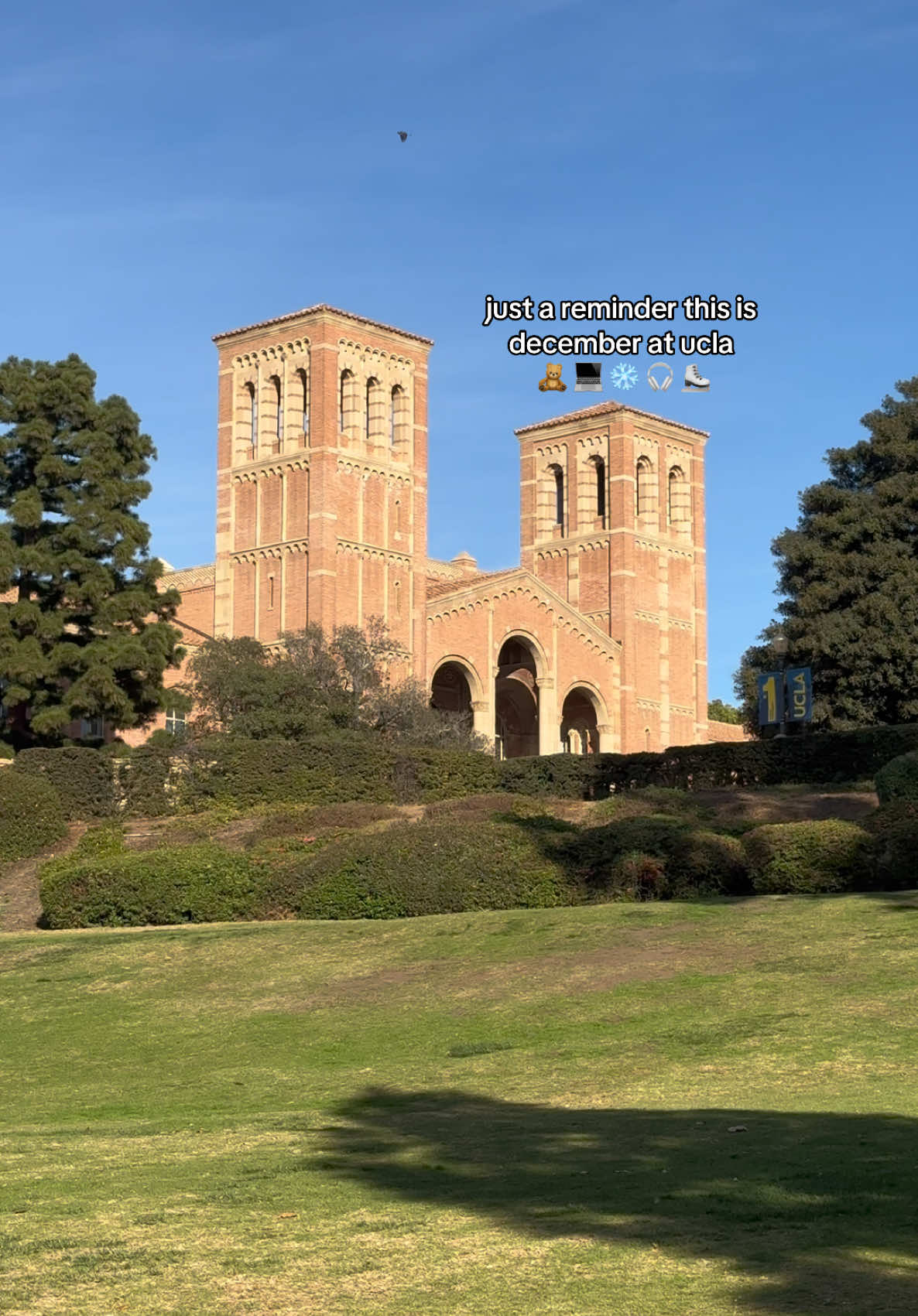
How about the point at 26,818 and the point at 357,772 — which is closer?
the point at 26,818

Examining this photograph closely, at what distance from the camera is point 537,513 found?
79.6 m

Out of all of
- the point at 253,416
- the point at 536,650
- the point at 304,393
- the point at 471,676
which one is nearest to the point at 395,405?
the point at 304,393

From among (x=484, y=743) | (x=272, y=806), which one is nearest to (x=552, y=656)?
(x=484, y=743)

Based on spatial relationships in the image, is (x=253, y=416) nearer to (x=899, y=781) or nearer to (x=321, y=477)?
(x=321, y=477)

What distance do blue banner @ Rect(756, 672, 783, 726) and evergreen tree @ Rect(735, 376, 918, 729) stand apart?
275 cm

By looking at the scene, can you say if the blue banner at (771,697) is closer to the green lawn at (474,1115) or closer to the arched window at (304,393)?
the arched window at (304,393)

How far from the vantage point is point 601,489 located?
257ft

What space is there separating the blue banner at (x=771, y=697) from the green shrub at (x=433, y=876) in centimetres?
2117

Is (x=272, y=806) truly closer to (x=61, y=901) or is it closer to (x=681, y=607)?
(x=61, y=901)

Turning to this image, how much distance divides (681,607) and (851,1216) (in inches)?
2806

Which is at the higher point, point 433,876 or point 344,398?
point 344,398

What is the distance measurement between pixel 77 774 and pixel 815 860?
2131 cm

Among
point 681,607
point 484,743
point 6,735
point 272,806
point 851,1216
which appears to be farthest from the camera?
point 681,607

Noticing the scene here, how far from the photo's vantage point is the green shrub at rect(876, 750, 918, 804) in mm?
24344
